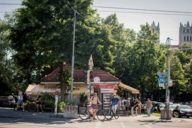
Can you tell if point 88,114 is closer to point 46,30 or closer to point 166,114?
point 166,114

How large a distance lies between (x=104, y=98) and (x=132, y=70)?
1167 inches

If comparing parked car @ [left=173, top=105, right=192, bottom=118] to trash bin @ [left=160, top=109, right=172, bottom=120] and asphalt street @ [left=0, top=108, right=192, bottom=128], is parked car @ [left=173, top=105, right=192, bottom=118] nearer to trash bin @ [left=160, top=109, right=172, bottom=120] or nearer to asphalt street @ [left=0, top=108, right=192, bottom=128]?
trash bin @ [left=160, top=109, right=172, bottom=120]

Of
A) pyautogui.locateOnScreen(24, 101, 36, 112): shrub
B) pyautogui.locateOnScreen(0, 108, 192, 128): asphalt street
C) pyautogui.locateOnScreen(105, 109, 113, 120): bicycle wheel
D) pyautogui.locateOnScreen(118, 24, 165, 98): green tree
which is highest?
pyautogui.locateOnScreen(118, 24, 165, 98): green tree

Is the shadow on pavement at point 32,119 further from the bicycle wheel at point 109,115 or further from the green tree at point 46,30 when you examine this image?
the green tree at point 46,30

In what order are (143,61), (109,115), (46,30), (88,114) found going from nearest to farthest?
(88,114)
(109,115)
(46,30)
(143,61)

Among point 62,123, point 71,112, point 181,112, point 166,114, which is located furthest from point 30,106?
point 181,112

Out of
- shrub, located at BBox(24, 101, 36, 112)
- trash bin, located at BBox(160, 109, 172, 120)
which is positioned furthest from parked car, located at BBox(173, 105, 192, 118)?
shrub, located at BBox(24, 101, 36, 112)

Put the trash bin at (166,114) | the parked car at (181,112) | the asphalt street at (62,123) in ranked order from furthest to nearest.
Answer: the parked car at (181,112) < the trash bin at (166,114) < the asphalt street at (62,123)

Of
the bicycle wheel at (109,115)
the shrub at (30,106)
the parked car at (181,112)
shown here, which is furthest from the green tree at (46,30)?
the parked car at (181,112)

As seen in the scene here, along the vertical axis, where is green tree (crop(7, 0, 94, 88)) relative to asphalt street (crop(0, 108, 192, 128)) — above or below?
above

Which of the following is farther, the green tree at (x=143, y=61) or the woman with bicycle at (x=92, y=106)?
the green tree at (x=143, y=61)

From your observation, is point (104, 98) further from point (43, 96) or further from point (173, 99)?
point (173, 99)

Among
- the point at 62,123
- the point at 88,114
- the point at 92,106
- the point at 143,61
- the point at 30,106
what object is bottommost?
the point at 62,123

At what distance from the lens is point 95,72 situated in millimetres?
50250
